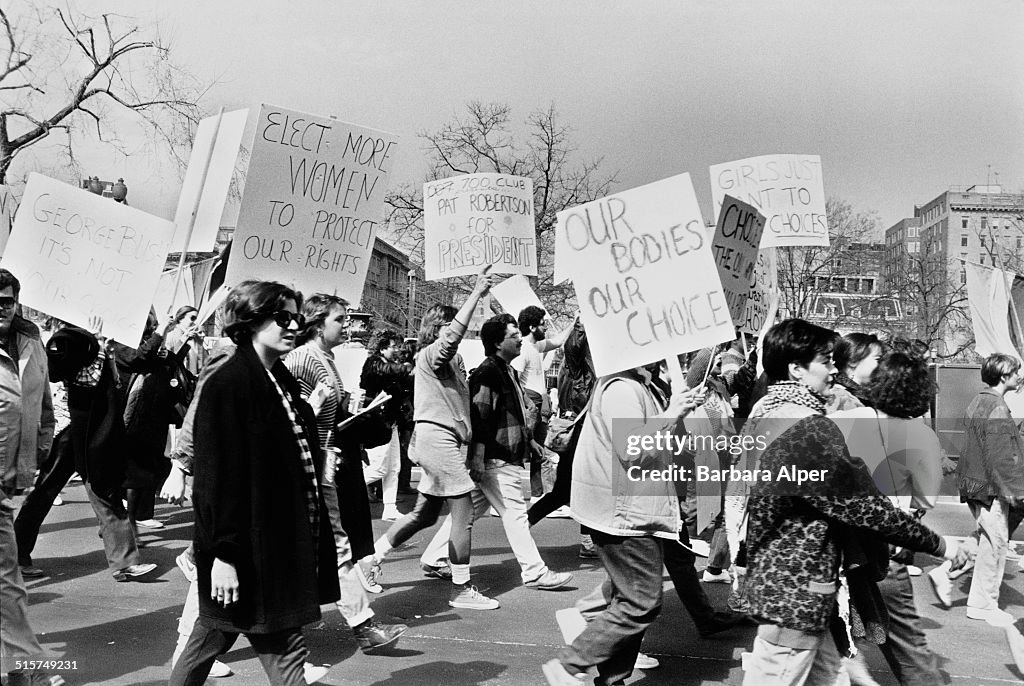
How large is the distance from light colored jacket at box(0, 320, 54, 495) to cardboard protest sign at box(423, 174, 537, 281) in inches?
133

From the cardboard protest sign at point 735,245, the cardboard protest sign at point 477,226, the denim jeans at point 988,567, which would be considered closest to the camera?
the cardboard protest sign at point 735,245

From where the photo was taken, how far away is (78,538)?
8078 millimetres

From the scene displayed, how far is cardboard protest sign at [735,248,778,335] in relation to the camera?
22.1 ft

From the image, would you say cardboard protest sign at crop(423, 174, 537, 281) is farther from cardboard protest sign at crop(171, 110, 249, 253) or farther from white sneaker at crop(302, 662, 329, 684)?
white sneaker at crop(302, 662, 329, 684)

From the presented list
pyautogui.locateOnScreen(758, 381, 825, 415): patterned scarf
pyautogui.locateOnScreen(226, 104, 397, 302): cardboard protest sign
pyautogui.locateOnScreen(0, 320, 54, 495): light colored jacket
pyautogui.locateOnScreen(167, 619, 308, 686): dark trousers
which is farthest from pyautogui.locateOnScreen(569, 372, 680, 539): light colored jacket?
pyautogui.locateOnScreen(0, 320, 54, 495): light colored jacket

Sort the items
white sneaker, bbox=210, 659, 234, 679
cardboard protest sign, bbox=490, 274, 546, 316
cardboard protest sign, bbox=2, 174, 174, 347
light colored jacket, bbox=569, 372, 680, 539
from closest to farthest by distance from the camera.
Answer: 1. light colored jacket, bbox=569, 372, 680, 539
2. white sneaker, bbox=210, 659, 234, 679
3. cardboard protest sign, bbox=2, 174, 174, 347
4. cardboard protest sign, bbox=490, 274, 546, 316

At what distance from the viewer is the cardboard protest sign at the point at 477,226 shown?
8086 millimetres

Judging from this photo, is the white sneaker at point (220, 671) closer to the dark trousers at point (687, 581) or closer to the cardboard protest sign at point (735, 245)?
the dark trousers at point (687, 581)

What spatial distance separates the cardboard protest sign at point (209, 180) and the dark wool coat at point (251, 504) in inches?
119

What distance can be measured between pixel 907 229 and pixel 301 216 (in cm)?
12181

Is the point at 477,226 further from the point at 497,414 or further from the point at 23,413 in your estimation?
the point at 23,413

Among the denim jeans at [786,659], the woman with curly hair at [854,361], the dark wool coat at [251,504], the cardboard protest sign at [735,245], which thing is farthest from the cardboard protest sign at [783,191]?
the dark wool coat at [251,504]

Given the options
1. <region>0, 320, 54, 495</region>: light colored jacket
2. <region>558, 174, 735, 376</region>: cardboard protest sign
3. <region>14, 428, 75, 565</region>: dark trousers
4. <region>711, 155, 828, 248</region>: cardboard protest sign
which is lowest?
Answer: <region>14, 428, 75, 565</region>: dark trousers

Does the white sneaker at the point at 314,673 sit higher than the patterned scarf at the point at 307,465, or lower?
lower
